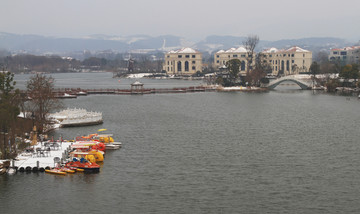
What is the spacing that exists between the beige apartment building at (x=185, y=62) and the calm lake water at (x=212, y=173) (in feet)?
262

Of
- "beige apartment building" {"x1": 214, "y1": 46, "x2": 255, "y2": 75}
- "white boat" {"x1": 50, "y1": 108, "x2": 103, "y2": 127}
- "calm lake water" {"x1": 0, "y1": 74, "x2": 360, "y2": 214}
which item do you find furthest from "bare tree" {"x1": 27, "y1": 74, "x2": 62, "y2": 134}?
"beige apartment building" {"x1": 214, "y1": 46, "x2": 255, "y2": 75}

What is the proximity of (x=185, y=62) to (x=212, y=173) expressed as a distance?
319 feet

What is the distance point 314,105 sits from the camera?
47094 mm

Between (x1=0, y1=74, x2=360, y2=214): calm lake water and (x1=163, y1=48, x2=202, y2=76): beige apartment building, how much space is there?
262ft

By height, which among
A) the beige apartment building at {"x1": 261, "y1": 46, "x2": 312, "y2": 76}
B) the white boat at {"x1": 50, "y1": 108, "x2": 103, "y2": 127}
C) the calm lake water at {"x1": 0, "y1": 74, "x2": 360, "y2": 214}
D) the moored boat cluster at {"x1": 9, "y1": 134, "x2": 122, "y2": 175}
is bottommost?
the calm lake water at {"x1": 0, "y1": 74, "x2": 360, "y2": 214}

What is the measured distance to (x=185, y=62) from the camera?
117 metres

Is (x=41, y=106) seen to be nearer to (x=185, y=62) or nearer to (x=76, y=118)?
(x=76, y=118)

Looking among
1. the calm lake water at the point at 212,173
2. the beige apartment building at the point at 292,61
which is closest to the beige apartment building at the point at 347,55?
the beige apartment building at the point at 292,61

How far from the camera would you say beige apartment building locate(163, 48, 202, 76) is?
116 m

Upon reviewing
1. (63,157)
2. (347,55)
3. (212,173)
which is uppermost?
(347,55)

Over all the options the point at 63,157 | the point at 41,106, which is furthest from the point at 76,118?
the point at 63,157

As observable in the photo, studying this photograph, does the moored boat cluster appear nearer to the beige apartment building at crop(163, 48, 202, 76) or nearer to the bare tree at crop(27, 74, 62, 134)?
the bare tree at crop(27, 74, 62, 134)

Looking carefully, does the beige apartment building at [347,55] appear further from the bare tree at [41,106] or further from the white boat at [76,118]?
the bare tree at [41,106]

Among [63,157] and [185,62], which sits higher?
[185,62]
